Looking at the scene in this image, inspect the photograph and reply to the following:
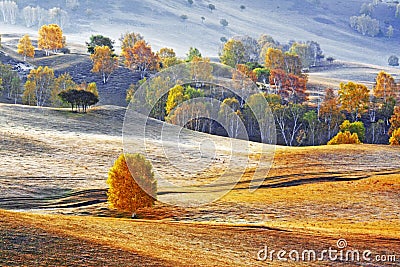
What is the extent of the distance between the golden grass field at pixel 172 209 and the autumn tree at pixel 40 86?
95.6 ft

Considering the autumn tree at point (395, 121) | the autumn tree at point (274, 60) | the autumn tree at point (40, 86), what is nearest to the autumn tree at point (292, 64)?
the autumn tree at point (274, 60)

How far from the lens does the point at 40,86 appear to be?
332 feet

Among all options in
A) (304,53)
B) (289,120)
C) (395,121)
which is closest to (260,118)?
(289,120)

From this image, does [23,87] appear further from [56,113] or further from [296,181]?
[296,181]

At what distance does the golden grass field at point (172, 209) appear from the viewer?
24219 millimetres

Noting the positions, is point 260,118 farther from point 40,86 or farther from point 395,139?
point 40,86

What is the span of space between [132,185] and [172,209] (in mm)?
3025

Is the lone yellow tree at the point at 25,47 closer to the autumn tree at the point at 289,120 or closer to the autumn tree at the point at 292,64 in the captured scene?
the autumn tree at the point at 292,64

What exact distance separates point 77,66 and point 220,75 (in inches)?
→ 1358

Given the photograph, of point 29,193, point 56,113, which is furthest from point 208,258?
point 56,113

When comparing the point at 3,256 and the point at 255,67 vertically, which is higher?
the point at 255,67

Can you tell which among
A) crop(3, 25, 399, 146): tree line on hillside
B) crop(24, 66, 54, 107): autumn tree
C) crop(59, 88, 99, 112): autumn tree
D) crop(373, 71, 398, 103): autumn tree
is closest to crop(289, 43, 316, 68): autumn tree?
crop(3, 25, 399, 146): tree line on hillside

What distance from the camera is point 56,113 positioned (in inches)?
2731

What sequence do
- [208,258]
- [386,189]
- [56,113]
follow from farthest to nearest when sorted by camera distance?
1. [56,113]
2. [386,189]
3. [208,258]
